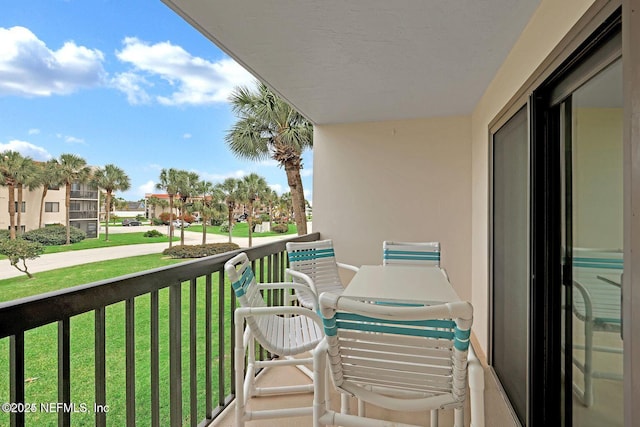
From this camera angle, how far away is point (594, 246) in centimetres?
136

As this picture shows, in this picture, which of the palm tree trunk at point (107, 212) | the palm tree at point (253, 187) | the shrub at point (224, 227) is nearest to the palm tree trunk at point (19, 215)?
the palm tree trunk at point (107, 212)

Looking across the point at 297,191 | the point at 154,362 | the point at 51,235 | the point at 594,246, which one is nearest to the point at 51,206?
the point at 51,235

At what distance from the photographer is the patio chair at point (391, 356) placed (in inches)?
45.6

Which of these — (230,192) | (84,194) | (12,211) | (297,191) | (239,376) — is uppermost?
(230,192)

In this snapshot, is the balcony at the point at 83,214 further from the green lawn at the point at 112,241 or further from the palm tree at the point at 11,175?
the palm tree at the point at 11,175

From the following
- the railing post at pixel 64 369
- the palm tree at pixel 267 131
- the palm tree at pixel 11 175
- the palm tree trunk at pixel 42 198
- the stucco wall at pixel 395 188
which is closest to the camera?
the railing post at pixel 64 369

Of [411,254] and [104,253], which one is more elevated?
[411,254]

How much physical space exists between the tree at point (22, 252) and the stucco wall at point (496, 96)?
558 cm

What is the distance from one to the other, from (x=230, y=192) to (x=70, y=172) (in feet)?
17.8

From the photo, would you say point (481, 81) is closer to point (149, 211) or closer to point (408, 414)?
point (408, 414)

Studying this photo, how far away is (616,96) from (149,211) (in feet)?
29.9

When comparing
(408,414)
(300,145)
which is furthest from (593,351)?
(300,145)

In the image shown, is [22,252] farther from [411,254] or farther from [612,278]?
[612,278]

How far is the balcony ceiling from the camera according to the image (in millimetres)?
1883
